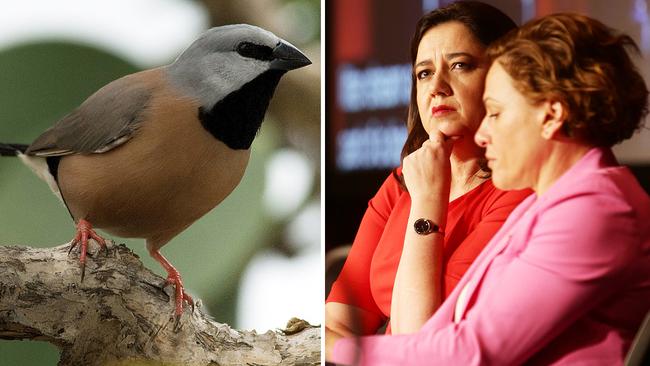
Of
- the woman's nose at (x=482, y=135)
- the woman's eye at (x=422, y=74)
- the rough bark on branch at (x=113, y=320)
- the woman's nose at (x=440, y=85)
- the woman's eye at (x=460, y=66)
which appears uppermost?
the woman's eye at (x=460, y=66)

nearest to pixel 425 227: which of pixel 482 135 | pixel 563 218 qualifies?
pixel 482 135

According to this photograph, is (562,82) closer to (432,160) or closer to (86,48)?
(432,160)

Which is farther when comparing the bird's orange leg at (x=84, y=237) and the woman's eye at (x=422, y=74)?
the bird's orange leg at (x=84, y=237)

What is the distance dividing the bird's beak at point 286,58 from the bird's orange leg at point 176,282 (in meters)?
0.51

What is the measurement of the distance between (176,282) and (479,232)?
74 cm

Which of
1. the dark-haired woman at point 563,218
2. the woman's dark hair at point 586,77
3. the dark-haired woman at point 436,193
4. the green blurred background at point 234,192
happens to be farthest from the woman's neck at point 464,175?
the green blurred background at point 234,192

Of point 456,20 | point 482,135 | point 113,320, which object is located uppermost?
point 456,20

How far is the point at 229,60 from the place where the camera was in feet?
6.51

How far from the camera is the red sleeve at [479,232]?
1618mm

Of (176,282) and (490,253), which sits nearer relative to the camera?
(490,253)

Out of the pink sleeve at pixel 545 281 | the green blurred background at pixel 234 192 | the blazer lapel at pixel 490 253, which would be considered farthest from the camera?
the green blurred background at pixel 234 192

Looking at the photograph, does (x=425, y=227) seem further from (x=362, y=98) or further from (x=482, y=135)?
(x=362, y=98)

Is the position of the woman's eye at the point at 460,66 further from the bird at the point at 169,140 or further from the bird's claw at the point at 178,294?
the bird's claw at the point at 178,294

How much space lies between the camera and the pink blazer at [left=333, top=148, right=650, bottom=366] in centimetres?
141
